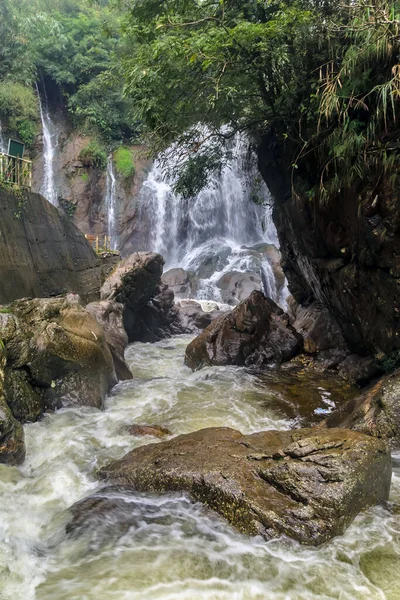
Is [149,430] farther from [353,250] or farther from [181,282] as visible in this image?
[181,282]

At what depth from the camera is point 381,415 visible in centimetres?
509

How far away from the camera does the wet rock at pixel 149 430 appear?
5714mm

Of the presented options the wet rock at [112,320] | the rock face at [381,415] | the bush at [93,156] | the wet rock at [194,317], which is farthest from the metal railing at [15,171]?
the bush at [93,156]

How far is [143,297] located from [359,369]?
806cm

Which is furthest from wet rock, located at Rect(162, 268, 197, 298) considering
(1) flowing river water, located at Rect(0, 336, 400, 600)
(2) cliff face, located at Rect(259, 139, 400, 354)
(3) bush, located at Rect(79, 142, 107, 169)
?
(1) flowing river water, located at Rect(0, 336, 400, 600)

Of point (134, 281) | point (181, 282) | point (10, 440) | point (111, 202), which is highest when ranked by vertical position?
point (111, 202)

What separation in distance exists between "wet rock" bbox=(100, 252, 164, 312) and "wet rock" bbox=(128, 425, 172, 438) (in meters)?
7.19

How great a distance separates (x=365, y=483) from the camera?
11.9 ft

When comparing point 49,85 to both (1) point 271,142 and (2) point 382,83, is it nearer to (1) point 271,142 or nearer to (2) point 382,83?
(1) point 271,142

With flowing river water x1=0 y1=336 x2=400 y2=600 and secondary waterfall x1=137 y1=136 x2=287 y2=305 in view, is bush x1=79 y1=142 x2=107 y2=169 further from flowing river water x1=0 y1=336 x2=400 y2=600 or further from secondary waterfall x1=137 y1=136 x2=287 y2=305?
flowing river water x1=0 y1=336 x2=400 y2=600

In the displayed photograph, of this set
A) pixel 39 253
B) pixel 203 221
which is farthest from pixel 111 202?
pixel 39 253

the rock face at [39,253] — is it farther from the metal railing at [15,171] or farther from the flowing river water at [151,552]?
the flowing river water at [151,552]

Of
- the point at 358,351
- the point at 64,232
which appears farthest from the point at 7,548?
the point at 64,232

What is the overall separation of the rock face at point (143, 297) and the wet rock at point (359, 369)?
7.23m
